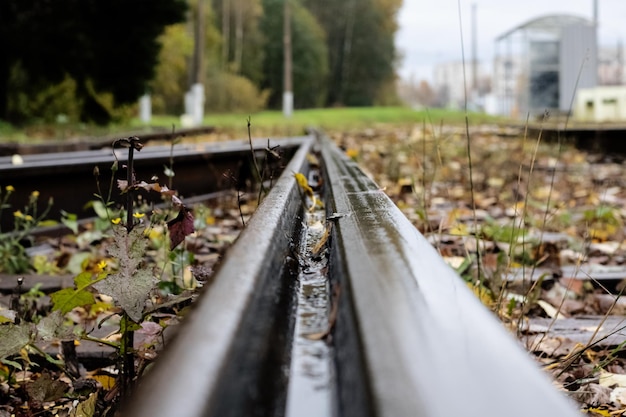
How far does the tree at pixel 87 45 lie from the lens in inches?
572

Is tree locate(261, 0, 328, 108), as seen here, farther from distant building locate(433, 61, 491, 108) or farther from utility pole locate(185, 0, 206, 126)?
distant building locate(433, 61, 491, 108)

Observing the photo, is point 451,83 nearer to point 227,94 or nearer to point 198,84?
point 227,94

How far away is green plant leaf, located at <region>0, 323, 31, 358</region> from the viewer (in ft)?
3.59

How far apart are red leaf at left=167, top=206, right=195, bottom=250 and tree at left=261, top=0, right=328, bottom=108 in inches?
2333

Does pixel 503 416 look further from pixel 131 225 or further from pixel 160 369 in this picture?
pixel 131 225

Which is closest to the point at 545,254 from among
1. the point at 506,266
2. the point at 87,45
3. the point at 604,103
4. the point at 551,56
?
the point at 506,266

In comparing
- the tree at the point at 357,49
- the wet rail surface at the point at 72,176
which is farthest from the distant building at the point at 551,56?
the tree at the point at 357,49

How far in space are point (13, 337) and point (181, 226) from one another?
32cm

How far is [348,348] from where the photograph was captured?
21.6 inches

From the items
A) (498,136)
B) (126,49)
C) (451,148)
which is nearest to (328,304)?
(451,148)

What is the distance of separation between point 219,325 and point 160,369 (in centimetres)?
7

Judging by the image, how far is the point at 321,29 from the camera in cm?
6462

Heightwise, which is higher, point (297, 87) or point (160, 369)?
point (297, 87)

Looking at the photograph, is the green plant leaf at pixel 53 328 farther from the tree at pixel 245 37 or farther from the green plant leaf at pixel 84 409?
the tree at pixel 245 37
